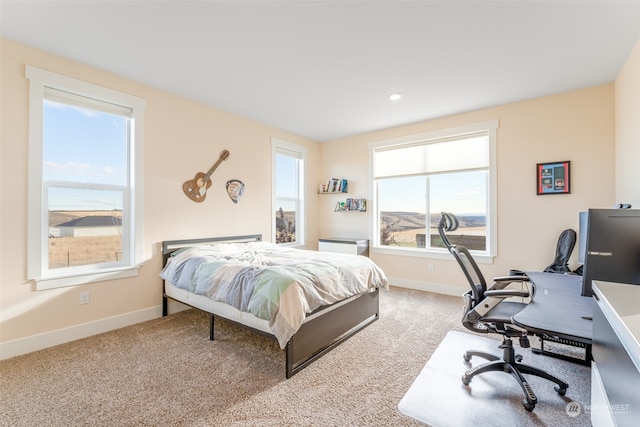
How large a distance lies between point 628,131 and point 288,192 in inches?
164

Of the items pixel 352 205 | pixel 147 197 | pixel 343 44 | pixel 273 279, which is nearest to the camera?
pixel 273 279

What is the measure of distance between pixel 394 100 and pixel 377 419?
3220 mm

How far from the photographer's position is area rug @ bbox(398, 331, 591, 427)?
1599mm

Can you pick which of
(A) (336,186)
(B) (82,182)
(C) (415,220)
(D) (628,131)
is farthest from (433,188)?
(B) (82,182)

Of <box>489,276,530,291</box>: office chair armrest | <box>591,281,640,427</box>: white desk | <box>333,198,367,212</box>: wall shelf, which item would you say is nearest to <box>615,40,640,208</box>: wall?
<box>489,276,530,291</box>: office chair armrest

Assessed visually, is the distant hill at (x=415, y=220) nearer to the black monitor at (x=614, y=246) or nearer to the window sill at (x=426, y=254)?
the window sill at (x=426, y=254)

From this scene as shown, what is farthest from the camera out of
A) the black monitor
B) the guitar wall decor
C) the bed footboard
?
the guitar wall decor

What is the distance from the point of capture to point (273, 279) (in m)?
2.06

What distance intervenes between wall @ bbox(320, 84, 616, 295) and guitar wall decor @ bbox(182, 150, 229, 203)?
10.3ft

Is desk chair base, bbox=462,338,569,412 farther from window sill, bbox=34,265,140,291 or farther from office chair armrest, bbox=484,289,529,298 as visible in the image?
window sill, bbox=34,265,140,291

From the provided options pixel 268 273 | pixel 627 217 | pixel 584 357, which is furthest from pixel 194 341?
pixel 584 357

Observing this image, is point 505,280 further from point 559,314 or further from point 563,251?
point 563,251

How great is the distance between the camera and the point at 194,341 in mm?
2576

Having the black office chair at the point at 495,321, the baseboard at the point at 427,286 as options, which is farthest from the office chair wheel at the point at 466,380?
the baseboard at the point at 427,286
